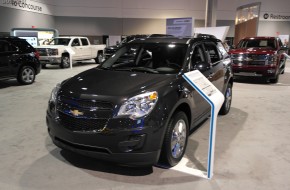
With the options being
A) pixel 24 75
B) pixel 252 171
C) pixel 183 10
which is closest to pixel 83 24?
pixel 183 10

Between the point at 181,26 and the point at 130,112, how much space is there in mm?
11664

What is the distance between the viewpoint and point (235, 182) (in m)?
3.09

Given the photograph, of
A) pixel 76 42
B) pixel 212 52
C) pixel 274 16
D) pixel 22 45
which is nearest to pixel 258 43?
pixel 212 52

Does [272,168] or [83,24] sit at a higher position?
[83,24]

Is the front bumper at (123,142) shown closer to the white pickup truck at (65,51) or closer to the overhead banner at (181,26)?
the overhead banner at (181,26)

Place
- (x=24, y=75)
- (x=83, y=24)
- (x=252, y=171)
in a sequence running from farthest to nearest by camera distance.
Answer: (x=83, y=24)
(x=24, y=75)
(x=252, y=171)

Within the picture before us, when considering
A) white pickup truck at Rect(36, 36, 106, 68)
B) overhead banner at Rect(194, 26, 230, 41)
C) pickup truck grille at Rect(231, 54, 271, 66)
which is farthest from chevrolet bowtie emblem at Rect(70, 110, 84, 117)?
overhead banner at Rect(194, 26, 230, 41)

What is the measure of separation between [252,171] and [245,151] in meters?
0.62

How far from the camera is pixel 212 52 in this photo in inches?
195

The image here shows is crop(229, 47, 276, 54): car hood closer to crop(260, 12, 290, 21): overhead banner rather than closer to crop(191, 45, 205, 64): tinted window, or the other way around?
crop(191, 45, 205, 64): tinted window

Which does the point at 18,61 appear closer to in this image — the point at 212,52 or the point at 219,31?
the point at 212,52

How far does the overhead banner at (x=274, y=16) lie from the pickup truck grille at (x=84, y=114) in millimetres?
27050

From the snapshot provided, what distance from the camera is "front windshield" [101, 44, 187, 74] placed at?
3.89 metres

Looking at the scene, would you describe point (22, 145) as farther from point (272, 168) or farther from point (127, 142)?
point (272, 168)
